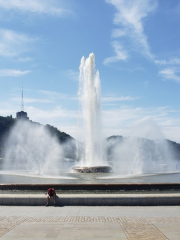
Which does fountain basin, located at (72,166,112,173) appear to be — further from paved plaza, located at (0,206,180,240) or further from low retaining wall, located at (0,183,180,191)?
paved plaza, located at (0,206,180,240)

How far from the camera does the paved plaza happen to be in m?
8.38

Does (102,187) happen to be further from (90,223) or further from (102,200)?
(90,223)

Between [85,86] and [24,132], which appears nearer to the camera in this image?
[85,86]

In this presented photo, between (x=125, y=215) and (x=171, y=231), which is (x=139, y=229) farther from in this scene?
(x=125, y=215)

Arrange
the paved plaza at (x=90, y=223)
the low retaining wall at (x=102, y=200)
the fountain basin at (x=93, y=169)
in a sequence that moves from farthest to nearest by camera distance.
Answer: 1. the fountain basin at (x=93, y=169)
2. the low retaining wall at (x=102, y=200)
3. the paved plaza at (x=90, y=223)

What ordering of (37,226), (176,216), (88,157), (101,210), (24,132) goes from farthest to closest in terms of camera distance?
(24,132), (88,157), (101,210), (176,216), (37,226)

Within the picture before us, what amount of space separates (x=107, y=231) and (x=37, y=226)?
7.14ft

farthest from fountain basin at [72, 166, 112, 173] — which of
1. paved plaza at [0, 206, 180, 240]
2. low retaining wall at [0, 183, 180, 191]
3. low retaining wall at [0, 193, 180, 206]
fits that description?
paved plaza at [0, 206, 180, 240]

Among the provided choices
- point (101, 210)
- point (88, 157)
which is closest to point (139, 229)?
point (101, 210)

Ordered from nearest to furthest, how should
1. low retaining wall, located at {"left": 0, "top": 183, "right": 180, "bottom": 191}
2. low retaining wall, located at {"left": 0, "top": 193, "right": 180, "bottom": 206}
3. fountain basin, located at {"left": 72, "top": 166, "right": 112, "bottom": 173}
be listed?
1. low retaining wall, located at {"left": 0, "top": 193, "right": 180, "bottom": 206}
2. low retaining wall, located at {"left": 0, "top": 183, "right": 180, "bottom": 191}
3. fountain basin, located at {"left": 72, "top": 166, "right": 112, "bottom": 173}

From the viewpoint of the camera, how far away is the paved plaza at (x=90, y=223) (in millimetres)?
8383

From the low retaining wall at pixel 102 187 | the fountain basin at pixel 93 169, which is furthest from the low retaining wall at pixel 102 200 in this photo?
the fountain basin at pixel 93 169

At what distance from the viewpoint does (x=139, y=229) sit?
905cm

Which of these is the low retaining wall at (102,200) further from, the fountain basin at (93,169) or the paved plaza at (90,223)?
the fountain basin at (93,169)
